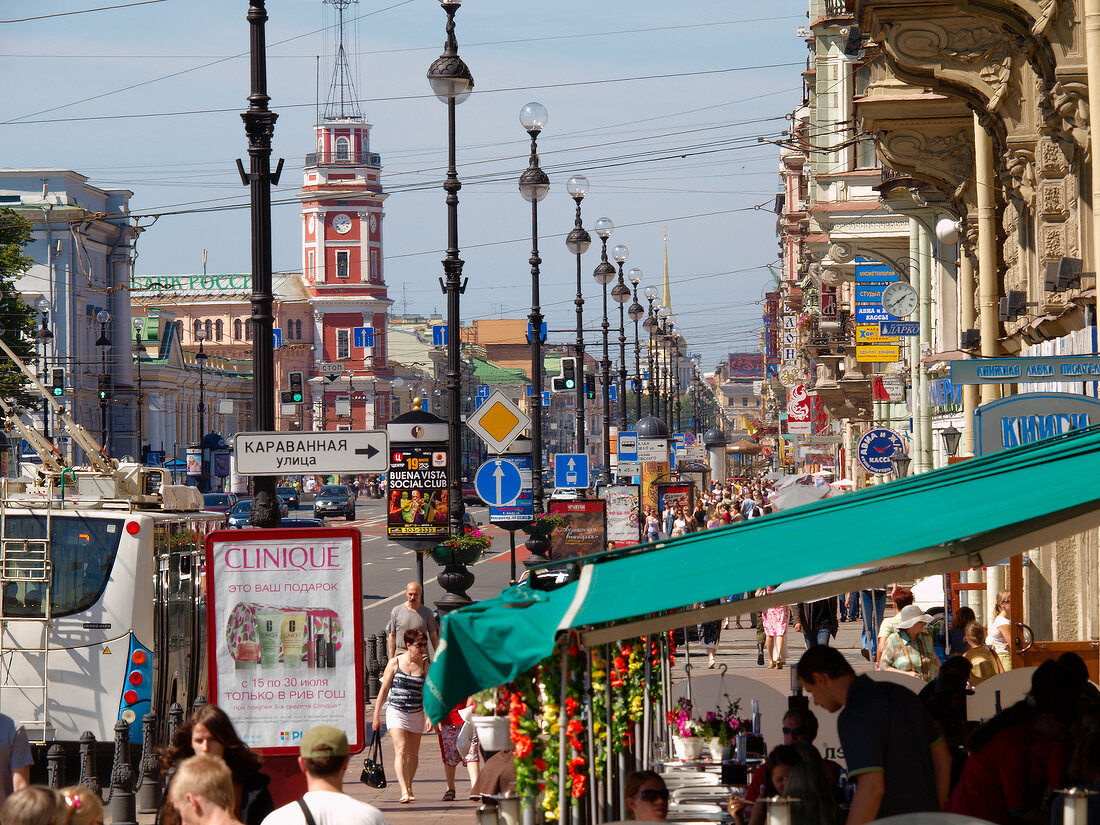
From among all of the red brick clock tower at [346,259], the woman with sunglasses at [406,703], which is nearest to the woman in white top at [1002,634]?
the woman with sunglasses at [406,703]

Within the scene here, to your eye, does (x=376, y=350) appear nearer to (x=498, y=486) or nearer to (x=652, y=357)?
(x=652, y=357)

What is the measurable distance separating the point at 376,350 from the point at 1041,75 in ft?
451

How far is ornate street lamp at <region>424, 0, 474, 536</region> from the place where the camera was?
20562 millimetres

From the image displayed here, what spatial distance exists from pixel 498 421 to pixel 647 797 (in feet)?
44.4

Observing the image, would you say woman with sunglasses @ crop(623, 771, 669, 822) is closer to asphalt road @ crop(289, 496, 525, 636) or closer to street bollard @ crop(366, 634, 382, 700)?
street bollard @ crop(366, 634, 382, 700)

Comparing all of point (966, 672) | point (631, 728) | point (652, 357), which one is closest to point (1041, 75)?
point (966, 672)

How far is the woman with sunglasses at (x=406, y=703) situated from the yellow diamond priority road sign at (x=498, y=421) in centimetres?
763

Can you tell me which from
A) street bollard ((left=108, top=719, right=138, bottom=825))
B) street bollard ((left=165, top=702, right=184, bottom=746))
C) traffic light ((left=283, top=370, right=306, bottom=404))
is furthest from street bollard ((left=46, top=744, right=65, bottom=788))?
traffic light ((left=283, top=370, right=306, bottom=404))

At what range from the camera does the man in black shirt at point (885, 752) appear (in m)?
6.73

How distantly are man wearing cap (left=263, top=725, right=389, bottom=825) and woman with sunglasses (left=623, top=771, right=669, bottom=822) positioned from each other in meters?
1.93

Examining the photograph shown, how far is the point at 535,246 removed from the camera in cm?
3000

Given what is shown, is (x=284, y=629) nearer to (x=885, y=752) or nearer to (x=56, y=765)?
(x=56, y=765)

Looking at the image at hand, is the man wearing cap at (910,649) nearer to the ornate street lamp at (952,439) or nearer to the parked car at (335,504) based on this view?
the ornate street lamp at (952,439)

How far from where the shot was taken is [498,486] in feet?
72.4
